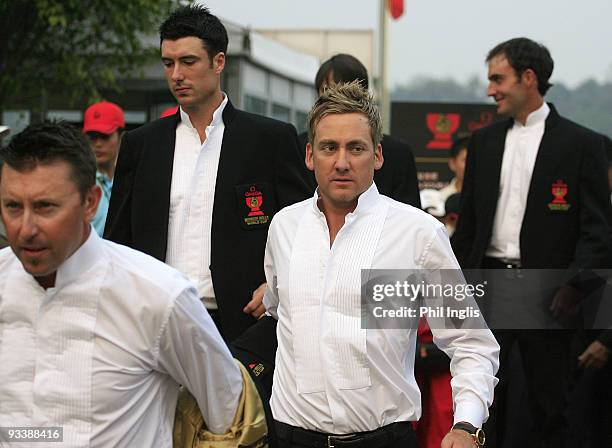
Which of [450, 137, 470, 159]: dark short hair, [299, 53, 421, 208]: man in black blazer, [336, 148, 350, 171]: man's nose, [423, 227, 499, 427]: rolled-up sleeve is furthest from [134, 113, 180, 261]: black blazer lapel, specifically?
[450, 137, 470, 159]: dark short hair

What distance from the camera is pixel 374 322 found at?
14.0 feet

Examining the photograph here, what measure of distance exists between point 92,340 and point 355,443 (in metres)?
1.27

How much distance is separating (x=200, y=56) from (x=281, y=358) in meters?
1.93

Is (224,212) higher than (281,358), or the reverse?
(224,212)

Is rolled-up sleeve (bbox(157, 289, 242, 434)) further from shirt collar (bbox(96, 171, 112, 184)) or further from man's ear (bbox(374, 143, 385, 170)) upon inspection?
shirt collar (bbox(96, 171, 112, 184))

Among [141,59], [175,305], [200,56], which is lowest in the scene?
[175,305]

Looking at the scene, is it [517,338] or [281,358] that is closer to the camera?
[281,358]

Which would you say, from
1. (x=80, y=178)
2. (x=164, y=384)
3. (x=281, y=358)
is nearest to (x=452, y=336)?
(x=281, y=358)

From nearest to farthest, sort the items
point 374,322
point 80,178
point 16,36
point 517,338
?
point 80,178 → point 374,322 → point 517,338 → point 16,36

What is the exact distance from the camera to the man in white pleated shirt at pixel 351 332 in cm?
421

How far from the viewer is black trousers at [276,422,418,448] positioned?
4.23m

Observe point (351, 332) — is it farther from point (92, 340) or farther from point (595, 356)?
point (595, 356)

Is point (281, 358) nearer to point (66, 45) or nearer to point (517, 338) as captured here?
point (517, 338)

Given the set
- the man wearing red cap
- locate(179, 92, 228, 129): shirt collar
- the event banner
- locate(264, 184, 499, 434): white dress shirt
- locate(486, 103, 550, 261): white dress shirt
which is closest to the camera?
locate(264, 184, 499, 434): white dress shirt
